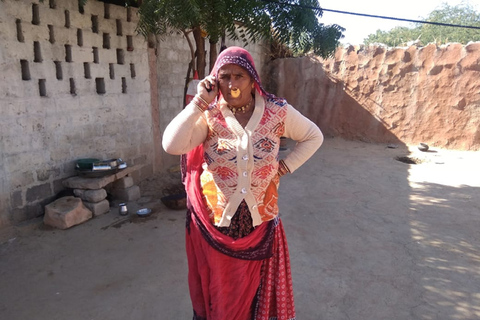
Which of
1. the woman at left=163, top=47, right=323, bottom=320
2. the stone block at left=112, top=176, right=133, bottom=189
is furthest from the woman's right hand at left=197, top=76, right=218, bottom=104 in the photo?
the stone block at left=112, top=176, right=133, bottom=189

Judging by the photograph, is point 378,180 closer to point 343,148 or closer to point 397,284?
point 343,148

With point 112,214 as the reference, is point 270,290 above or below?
above

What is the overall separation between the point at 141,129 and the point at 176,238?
7.45 feet

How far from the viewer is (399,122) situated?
863cm

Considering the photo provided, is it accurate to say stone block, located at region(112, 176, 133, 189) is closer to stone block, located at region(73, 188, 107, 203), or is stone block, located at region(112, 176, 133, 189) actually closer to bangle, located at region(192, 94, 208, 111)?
stone block, located at region(73, 188, 107, 203)

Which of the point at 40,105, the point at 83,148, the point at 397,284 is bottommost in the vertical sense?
the point at 397,284

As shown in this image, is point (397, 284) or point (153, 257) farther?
point (153, 257)

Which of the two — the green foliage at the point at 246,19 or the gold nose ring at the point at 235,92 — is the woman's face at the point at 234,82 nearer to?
the gold nose ring at the point at 235,92

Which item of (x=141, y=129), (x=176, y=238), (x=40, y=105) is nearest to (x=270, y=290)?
(x=176, y=238)

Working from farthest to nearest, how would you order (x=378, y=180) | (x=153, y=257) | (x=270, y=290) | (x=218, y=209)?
(x=378, y=180)
(x=153, y=257)
(x=270, y=290)
(x=218, y=209)

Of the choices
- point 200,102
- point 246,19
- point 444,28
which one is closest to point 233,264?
point 200,102

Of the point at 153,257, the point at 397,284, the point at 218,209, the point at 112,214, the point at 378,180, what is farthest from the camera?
the point at 378,180

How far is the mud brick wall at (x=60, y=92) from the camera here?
146 inches

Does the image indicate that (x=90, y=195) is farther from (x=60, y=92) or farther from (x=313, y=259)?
(x=313, y=259)
